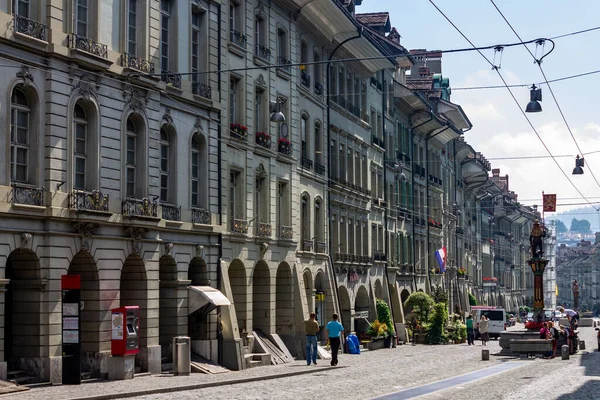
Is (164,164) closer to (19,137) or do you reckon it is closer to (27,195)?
(19,137)

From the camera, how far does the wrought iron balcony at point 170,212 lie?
36.5 meters

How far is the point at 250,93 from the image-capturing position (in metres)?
43.8

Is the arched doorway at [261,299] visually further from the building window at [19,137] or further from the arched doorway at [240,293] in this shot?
the building window at [19,137]

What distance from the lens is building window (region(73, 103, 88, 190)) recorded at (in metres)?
31.6

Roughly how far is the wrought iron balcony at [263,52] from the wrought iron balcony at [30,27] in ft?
52.2

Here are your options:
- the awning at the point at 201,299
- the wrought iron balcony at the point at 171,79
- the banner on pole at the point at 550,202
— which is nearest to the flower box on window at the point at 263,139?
the wrought iron balcony at the point at 171,79

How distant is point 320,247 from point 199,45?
1645 centimetres

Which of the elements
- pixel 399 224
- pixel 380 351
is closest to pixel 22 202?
pixel 380 351

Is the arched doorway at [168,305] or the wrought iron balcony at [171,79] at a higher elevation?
the wrought iron balcony at [171,79]

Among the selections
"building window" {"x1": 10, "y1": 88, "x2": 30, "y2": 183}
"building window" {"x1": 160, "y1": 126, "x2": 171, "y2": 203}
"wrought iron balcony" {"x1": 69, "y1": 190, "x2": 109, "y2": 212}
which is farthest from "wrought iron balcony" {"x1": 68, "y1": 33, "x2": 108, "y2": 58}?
"building window" {"x1": 160, "y1": 126, "x2": 171, "y2": 203}

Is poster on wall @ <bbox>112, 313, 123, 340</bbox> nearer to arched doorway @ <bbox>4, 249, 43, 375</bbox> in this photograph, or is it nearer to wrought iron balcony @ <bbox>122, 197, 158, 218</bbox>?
arched doorway @ <bbox>4, 249, 43, 375</bbox>

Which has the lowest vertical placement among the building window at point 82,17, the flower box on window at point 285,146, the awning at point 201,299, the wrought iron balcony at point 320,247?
the awning at point 201,299

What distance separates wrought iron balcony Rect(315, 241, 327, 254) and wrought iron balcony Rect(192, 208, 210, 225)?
1439cm

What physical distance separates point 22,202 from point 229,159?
1388cm
